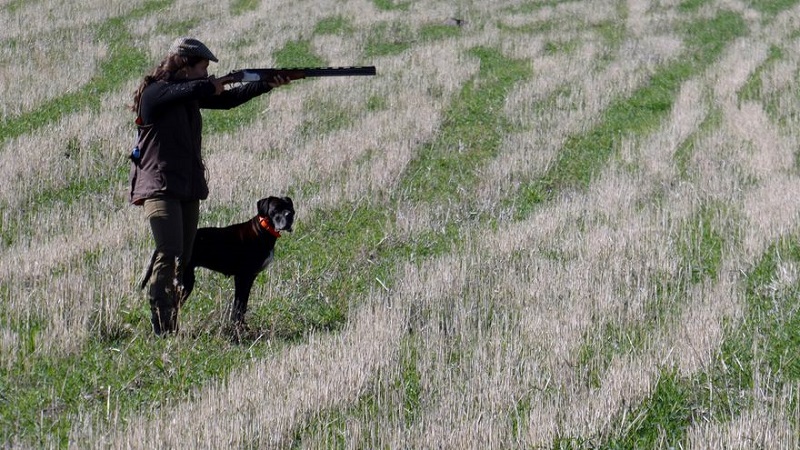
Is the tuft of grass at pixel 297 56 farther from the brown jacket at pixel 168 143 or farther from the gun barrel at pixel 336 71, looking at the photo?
the brown jacket at pixel 168 143

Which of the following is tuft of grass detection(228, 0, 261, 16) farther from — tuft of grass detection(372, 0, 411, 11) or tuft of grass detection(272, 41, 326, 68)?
tuft of grass detection(272, 41, 326, 68)

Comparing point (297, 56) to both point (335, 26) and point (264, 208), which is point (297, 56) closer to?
point (335, 26)

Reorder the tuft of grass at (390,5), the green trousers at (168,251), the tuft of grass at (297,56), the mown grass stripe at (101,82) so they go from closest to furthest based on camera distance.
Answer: the green trousers at (168,251) < the mown grass stripe at (101,82) < the tuft of grass at (297,56) < the tuft of grass at (390,5)

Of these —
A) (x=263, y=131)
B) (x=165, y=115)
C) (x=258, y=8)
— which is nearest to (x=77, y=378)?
(x=165, y=115)

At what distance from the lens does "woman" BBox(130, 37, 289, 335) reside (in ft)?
22.0

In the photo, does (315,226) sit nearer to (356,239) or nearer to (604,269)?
(356,239)

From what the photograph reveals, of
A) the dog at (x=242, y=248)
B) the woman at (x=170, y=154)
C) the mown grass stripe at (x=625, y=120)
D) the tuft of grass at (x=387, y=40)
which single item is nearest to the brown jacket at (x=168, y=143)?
the woman at (x=170, y=154)

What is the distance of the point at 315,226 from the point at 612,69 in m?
10.6

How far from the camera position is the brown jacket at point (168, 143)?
6660 millimetres

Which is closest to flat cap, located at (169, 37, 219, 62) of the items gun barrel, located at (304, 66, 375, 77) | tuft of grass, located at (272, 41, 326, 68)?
gun barrel, located at (304, 66, 375, 77)

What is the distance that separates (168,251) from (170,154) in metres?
0.63

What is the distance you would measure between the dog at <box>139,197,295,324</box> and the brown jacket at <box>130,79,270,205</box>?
397 millimetres

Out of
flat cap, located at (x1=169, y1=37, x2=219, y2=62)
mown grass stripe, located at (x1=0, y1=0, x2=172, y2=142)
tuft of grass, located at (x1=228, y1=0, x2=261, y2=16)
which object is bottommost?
mown grass stripe, located at (x1=0, y1=0, x2=172, y2=142)

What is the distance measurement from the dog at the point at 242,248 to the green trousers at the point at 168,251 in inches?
4.2
